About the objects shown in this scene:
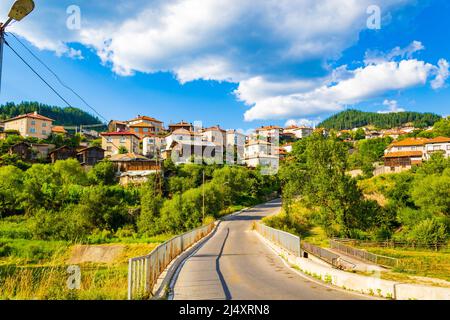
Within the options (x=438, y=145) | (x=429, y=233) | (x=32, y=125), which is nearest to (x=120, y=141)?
(x=32, y=125)

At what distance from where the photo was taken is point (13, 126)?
9006 centimetres

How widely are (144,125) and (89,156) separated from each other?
145 ft

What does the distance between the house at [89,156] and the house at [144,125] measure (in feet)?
128

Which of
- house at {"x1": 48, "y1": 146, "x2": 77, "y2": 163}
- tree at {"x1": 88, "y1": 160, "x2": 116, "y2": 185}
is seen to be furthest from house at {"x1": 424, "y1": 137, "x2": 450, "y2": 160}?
house at {"x1": 48, "y1": 146, "x2": 77, "y2": 163}

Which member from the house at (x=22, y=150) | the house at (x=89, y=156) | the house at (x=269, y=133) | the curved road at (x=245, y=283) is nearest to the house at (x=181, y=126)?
the house at (x=269, y=133)

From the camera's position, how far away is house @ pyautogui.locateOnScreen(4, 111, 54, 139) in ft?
285

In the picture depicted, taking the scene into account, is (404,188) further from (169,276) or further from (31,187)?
(31,187)

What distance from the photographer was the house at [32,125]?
8677cm

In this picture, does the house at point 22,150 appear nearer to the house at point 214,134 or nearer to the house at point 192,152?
the house at point 192,152

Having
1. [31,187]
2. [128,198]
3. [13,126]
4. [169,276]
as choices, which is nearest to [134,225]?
[128,198]

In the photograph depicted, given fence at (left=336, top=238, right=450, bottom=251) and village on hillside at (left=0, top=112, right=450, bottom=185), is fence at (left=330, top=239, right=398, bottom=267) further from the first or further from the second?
village on hillside at (left=0, top=112, right=450, bottom=185)

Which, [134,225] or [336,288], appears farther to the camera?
[134,225]

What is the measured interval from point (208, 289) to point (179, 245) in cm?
946
